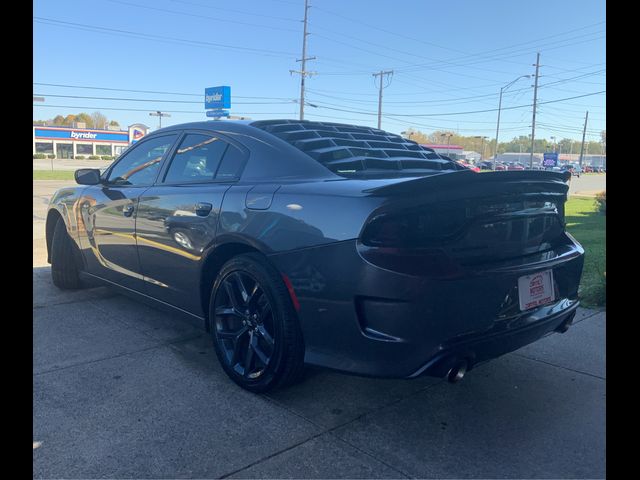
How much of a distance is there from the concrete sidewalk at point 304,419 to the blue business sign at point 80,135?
84.5m

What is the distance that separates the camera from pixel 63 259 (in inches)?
200

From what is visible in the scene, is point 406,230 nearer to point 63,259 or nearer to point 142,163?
point 142,163

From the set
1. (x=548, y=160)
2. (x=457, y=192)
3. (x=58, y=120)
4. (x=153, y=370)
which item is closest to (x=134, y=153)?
(x=153, y=370)

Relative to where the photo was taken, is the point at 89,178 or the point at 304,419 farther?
the point at 89,178

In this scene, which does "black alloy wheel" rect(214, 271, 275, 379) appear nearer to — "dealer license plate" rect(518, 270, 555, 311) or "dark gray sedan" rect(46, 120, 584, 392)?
"dark gray sedan" rect(46, 120, 584, 392)

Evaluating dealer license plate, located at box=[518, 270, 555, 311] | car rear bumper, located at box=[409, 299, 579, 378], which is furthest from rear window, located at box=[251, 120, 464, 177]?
car rear bumper, located at box=[409, 299, 579, 378]

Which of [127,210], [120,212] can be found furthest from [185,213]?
[120,212]

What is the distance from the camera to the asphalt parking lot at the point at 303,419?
7.80 feet

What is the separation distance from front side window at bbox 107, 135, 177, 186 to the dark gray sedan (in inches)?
3.8

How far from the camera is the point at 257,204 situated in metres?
2.94

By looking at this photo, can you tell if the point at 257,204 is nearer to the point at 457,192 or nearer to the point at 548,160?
the point at 457,192

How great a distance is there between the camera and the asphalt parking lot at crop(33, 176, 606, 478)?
93.6 inches

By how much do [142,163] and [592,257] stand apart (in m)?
5.59

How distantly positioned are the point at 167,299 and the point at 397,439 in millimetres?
1901
